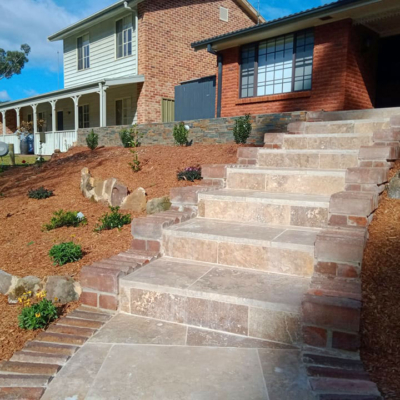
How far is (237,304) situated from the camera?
2549mm

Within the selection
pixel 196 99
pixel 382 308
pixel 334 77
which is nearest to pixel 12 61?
pixel 196 99

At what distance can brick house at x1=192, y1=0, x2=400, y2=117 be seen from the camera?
29.4 feet

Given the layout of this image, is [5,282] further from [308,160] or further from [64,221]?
[308,160]

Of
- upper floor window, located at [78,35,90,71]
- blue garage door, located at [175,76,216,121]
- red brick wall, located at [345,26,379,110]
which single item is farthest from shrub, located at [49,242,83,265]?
Result: upper floor window, located at [78,35,90,71]

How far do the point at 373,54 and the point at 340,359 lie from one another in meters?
9.79

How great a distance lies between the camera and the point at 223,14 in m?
17.1

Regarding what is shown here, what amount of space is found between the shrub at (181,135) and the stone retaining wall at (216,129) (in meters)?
0.24

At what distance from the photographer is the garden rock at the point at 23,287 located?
344cm

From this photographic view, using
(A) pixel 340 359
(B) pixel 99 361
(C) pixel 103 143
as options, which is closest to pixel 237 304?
(A) pixel 340 359

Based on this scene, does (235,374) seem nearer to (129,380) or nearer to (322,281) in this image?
(129,380)

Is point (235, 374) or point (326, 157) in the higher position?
point (326, 157)

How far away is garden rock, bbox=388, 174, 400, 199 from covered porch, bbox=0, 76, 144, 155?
1232 centimetres

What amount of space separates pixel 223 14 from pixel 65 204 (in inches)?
565

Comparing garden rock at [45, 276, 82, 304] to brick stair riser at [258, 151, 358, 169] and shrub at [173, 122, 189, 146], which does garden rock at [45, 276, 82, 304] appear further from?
shrub at [173, 122, 189, 146]
